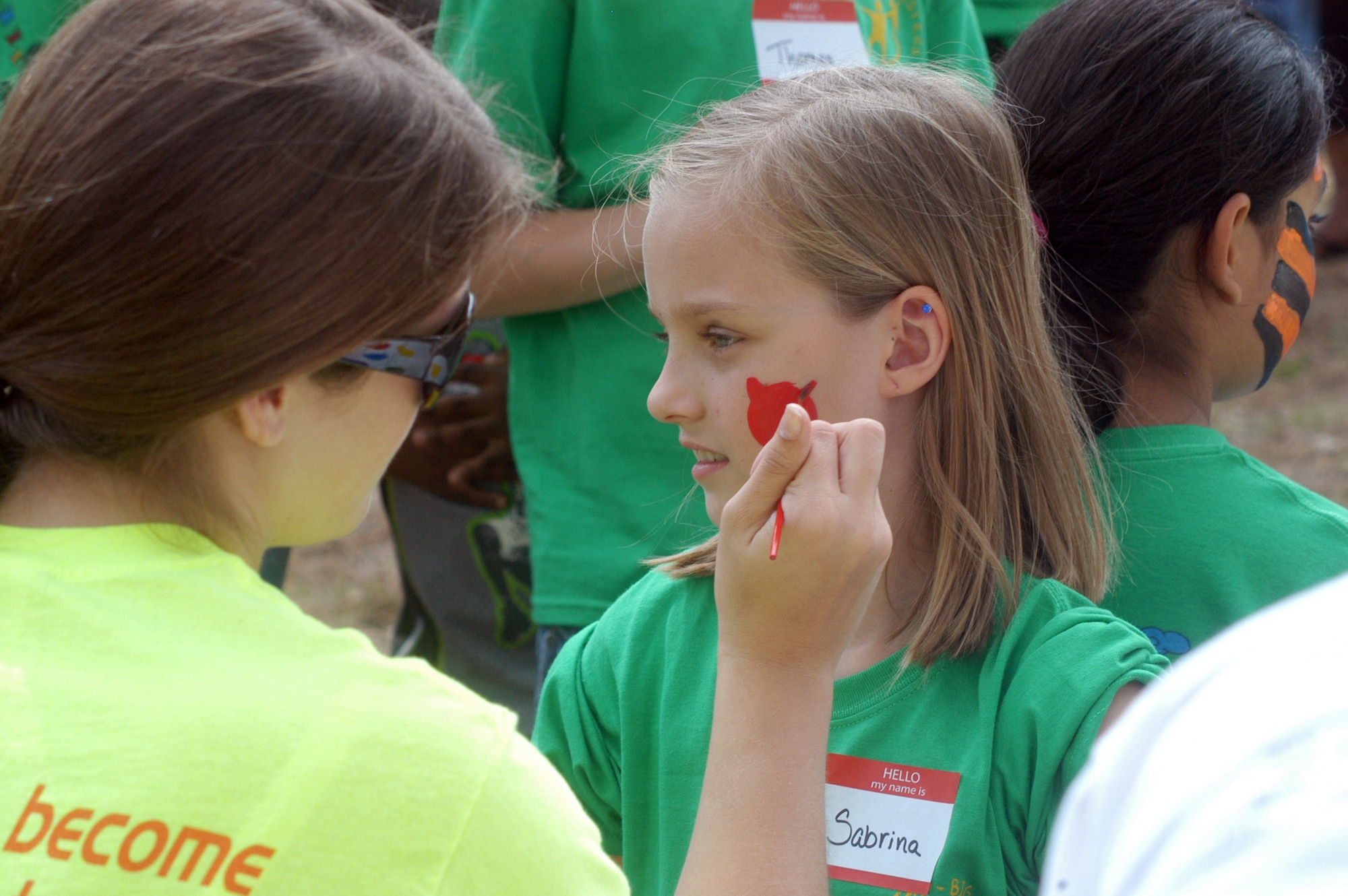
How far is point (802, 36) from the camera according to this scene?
7.74 feet

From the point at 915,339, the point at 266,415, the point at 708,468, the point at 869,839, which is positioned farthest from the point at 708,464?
the point at 266,415

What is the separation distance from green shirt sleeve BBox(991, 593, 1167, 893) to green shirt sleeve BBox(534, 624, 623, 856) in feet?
1.72

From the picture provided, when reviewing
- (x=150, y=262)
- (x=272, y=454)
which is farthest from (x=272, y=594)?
(x=150, y=262)

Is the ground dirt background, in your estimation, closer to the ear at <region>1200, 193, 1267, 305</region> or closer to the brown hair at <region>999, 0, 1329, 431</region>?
the brown hair at <region>999, 0, 1329, 431</region>

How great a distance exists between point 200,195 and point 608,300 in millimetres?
1360

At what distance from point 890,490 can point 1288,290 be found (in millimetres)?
823

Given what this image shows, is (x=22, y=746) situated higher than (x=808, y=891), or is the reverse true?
(x=22, y=746)

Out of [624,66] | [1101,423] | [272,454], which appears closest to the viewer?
[272,454]

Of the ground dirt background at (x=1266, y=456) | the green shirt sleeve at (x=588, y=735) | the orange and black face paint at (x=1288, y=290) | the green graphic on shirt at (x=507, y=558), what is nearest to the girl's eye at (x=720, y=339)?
the green shirt sleeve at (x=588, y=735)

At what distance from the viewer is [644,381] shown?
2.35m

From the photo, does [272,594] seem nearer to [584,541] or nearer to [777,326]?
[777,326]

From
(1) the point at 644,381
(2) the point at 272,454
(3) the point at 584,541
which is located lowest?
(3) the point at 584,541

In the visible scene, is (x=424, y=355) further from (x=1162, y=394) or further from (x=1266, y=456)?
(x=1266, y=456)

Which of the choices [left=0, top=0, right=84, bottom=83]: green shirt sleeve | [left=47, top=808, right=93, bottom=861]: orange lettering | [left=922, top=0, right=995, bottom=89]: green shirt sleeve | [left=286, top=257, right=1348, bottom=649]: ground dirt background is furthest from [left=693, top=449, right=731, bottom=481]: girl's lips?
[left=286, top=257, right=1348, bottom=649]: ground dirt background
